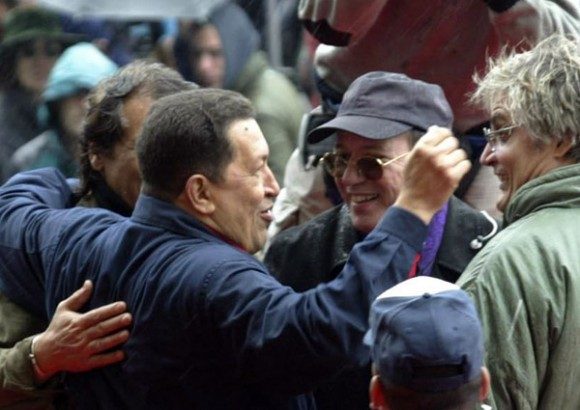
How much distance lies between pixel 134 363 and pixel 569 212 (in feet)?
3.50

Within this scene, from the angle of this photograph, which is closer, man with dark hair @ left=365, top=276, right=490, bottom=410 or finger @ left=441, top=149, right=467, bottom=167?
man with dark hair @ left=365, top=276, right=490, bottom=410

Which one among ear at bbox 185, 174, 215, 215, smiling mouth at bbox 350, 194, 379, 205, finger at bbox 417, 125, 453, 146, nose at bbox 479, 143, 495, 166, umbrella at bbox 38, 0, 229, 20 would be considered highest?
finger at bbox 417, 125, 453, 146

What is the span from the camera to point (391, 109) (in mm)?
4316

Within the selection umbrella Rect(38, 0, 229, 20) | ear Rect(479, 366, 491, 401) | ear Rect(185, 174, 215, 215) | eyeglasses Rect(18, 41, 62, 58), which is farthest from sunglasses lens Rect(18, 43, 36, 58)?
ear Rect(479, 366, 491, 401)

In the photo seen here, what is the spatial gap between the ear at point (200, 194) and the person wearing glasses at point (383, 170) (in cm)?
61

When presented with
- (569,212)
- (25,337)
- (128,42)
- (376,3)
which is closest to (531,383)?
(569,212)

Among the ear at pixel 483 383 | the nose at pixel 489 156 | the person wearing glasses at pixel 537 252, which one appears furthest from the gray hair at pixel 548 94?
the ear at pixel 483 383

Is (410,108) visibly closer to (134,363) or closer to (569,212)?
(569,212)

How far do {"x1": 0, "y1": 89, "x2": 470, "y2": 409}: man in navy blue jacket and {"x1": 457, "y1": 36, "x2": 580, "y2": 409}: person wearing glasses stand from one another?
0.98 feet

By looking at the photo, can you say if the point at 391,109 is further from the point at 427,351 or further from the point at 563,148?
the point at 427,351

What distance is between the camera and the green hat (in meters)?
7.68

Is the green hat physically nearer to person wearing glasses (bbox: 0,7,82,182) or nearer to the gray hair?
person wearing glasses (bbox: 0,7,82,182)

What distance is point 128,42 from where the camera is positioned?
320 inches

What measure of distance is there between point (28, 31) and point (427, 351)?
196 inches
